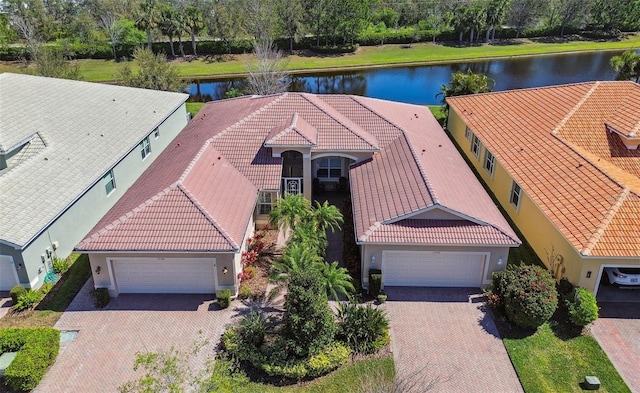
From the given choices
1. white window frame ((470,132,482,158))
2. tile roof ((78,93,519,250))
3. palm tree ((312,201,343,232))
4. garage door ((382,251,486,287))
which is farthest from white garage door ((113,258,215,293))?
white window frame ((470,132,482,158))

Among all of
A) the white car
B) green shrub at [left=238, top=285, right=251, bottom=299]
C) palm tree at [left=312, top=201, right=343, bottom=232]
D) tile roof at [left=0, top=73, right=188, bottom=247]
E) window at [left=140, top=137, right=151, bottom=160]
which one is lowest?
green shrub at [left=238, top=285, right=251, bottom=299]

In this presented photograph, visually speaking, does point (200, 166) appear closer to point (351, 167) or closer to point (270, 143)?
point (270, 143)

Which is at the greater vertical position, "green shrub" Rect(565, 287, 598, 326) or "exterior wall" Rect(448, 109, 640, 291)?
"exterior wall" Rect(448, 109, 640, 291)

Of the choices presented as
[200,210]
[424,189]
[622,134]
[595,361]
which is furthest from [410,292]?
[622,134]

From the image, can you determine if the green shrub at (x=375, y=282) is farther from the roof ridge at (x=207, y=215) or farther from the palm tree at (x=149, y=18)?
the palm tree at (x=149, y=18)

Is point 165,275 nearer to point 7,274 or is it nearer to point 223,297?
point 223,297

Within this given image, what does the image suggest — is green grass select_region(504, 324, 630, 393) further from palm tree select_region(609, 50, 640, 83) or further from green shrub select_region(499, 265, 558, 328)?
palm tree select_region(609, 50, 640, 83)

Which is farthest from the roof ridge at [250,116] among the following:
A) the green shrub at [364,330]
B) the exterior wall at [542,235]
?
the green shrub at [364,330]
